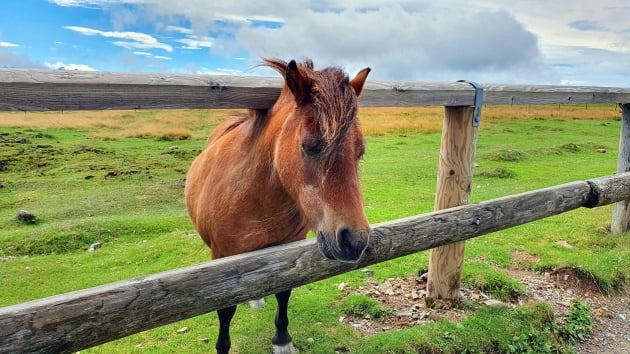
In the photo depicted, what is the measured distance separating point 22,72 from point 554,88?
5.40m

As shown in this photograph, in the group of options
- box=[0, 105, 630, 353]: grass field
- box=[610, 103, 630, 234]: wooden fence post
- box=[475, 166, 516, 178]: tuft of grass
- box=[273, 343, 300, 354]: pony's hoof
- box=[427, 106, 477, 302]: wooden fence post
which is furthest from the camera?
box=[475, 166, 516, 178]: tuft of grass

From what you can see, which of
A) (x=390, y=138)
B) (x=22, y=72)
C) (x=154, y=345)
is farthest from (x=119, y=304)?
(x=390, y=138)

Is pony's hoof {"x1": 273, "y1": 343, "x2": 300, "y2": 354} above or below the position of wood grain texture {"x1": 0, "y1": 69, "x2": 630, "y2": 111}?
below

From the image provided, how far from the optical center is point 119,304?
215 centimetres

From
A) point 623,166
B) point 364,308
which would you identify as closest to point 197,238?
point 364,308

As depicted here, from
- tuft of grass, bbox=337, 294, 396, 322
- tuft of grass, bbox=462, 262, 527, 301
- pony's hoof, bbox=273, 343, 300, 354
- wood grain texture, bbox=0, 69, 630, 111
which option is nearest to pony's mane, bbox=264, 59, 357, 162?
wood grain texture, bbox=0, 69, 630, 111

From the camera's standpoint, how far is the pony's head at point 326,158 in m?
2.29

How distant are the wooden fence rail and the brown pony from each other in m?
0.40

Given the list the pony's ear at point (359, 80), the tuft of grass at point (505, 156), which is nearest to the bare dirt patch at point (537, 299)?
the pony's ear at point (359, 80)

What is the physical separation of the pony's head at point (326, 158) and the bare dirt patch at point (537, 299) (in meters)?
2.39

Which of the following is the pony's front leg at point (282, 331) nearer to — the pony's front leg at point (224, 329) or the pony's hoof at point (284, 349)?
the pony's hoof at point (284, 349)

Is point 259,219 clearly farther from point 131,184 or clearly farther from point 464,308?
point 131,184

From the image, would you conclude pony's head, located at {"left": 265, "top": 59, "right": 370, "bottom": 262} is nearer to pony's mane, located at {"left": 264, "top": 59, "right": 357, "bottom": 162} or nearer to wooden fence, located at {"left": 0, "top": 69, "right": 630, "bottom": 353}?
pony's mane, located at {"left": 264, "top": 59, "right": 357, "bottom": 162}

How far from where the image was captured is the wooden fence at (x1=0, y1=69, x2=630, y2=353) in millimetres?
2029
